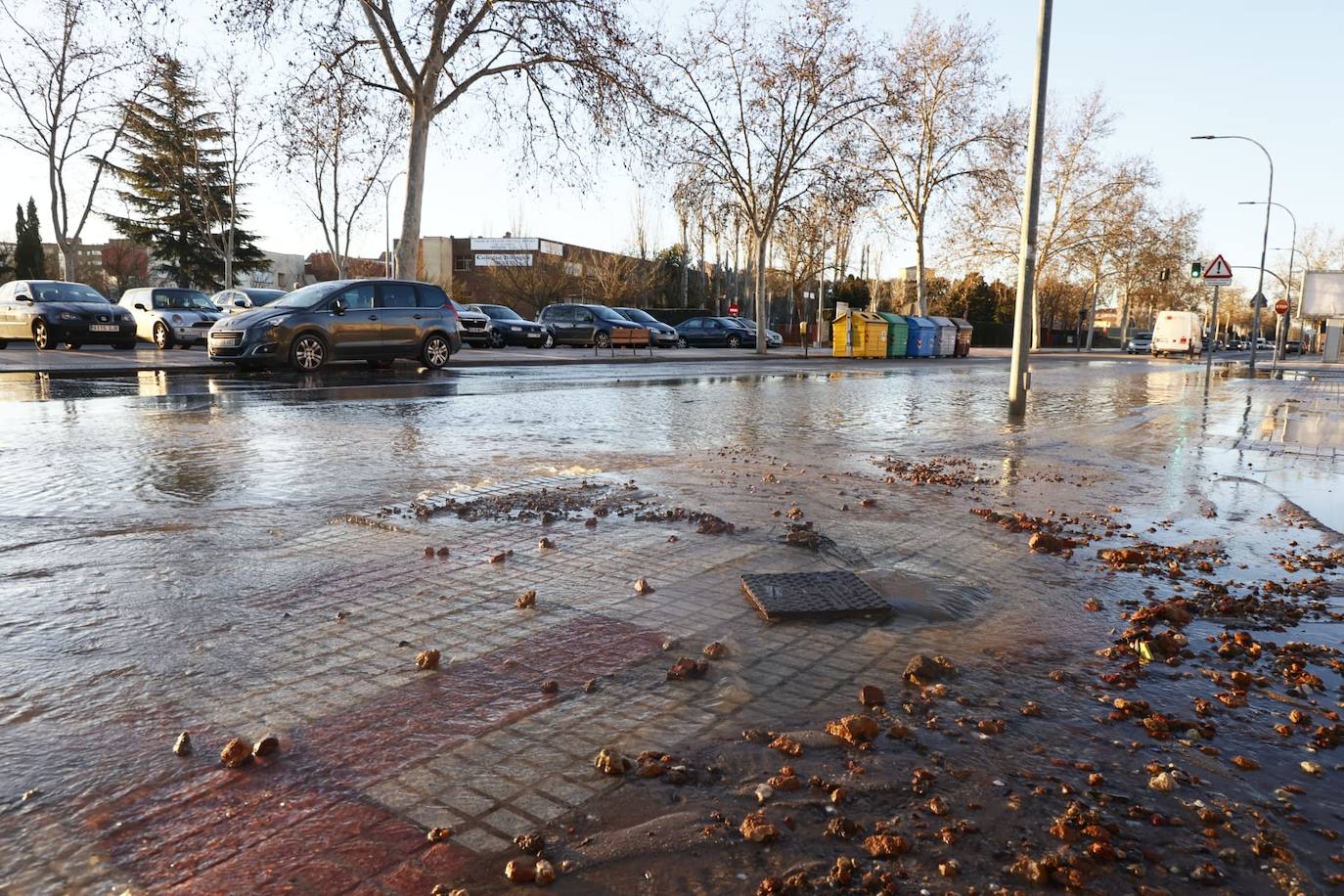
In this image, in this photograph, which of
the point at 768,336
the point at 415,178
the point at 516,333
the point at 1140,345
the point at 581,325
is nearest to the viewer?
the point at 415,178

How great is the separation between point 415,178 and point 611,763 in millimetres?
24215

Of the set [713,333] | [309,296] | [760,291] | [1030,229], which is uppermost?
[760,291]

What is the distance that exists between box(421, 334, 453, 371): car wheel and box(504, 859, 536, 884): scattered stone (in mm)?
17814

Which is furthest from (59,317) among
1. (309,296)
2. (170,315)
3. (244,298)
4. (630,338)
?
(630,338)

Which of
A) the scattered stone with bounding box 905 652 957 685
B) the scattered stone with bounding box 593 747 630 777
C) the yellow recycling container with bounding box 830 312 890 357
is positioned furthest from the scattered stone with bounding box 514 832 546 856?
the yellow recycling container with bounding box 830 312 890 357

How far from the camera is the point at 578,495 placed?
604cm

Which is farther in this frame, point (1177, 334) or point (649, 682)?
point (1177, 334)

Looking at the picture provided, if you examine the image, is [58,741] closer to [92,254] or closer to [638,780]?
[638,780]

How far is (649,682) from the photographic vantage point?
9.92ft

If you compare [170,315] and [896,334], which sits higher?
[170,315]

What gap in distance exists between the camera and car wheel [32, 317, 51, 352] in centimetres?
2127

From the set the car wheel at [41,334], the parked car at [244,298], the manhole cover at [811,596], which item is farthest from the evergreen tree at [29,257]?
the manhole cover at [811,596]

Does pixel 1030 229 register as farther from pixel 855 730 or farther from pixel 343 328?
pixel 343 328

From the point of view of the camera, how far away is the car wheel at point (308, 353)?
1681 cm
